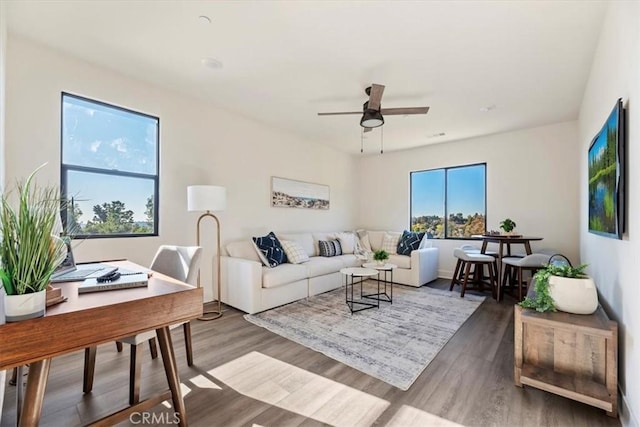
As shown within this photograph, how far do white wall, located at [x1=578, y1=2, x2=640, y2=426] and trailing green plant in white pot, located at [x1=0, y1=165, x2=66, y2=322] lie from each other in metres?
2.68

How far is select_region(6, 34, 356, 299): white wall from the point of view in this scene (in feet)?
8.40

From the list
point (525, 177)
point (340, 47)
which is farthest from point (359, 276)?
point (525, 177)

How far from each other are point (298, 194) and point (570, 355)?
415 centimetres

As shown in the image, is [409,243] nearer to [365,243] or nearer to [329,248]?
[365,243]

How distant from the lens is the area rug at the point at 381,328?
7.58 feet

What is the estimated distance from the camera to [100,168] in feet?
9.95

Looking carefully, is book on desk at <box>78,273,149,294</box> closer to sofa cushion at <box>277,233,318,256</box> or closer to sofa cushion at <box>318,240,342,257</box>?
sofa cushion at <box>277,233,318,256</box>

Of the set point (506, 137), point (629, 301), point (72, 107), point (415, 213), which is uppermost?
point (506, 137)

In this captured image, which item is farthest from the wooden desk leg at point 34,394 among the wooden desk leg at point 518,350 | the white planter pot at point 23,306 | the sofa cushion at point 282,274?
the wooden desk leg at point 518,350

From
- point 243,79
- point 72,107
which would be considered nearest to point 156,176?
point 72,107

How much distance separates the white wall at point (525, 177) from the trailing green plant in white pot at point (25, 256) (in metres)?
5.73

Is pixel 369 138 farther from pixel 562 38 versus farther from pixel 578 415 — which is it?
pixel 578 415

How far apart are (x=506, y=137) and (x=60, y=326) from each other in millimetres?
5953

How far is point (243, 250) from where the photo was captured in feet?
13.3
